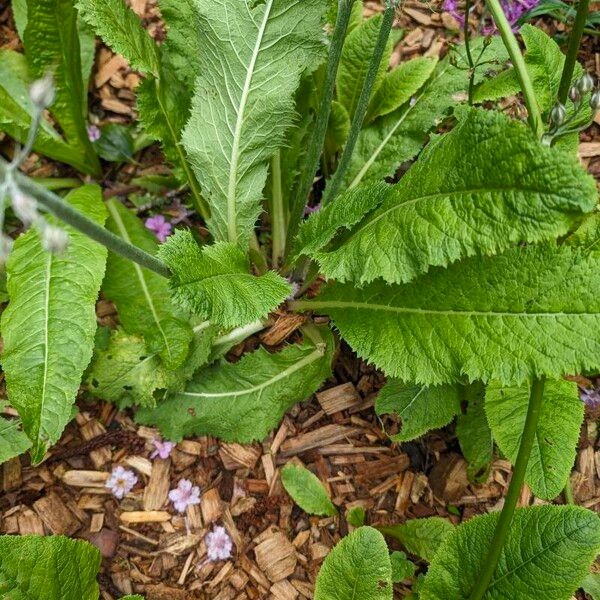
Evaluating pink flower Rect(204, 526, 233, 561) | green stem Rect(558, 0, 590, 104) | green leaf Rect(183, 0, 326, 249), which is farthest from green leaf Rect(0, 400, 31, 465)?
green stem Rect(558, 0, 590, 104)

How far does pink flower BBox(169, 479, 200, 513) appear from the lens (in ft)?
7.14

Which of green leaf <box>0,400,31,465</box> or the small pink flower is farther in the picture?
the small pink flower

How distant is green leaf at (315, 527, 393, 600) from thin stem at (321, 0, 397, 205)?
3.21ft

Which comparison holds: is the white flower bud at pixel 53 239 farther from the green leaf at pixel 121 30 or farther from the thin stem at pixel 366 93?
the green leaf at pixel 121 30

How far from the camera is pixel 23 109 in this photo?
240cm

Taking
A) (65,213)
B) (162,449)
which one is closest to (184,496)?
(162,449)

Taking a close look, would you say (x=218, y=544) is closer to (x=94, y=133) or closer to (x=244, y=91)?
(x=244, y=91)

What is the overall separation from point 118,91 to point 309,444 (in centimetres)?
154

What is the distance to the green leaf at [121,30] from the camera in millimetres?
1882

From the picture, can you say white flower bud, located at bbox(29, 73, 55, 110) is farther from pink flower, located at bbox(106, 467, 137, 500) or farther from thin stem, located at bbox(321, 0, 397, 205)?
pink flower, located at bbox(106, 467, 137, 500)

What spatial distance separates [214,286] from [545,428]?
3.04 ft

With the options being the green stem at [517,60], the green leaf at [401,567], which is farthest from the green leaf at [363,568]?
the green stem at [517,60]

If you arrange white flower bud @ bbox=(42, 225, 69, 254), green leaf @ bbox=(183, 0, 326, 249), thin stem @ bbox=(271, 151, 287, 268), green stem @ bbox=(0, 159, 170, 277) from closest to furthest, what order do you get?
white flower bud @ bbox=(42, 225, 69, 254) < green stem @ bbox=(0, 159, 170, 277) < green leaf @ bbox=(183, 0, 326, 249) < thin stem @ bbox=(271, 151, 287, 268)

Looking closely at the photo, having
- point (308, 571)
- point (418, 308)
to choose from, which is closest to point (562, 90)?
point (418, 308)
